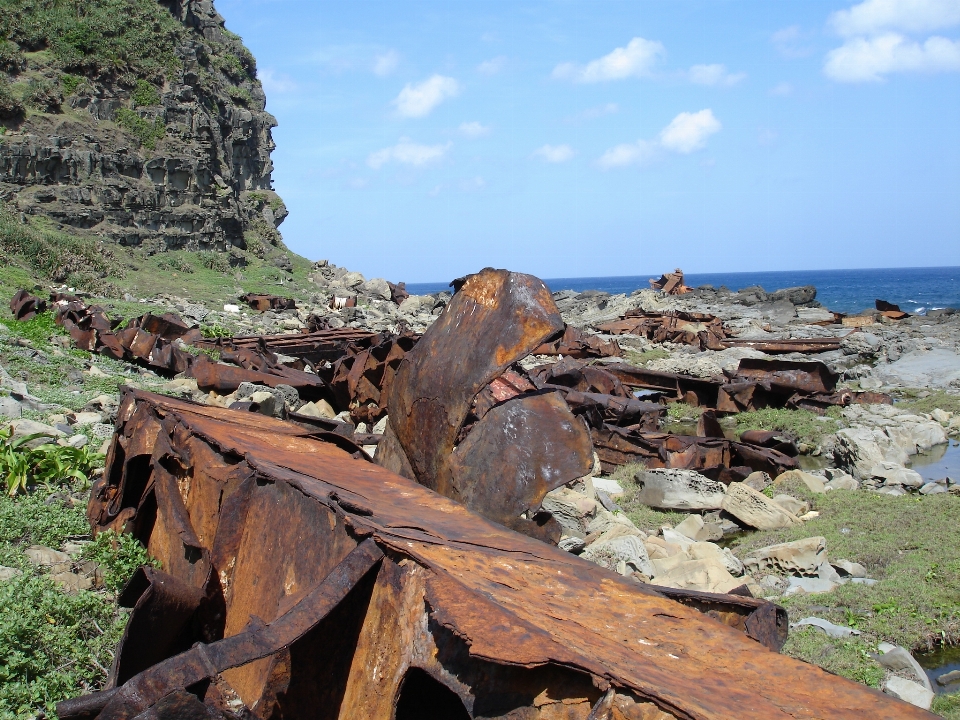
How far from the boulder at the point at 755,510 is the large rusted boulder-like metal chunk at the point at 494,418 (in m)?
3.62

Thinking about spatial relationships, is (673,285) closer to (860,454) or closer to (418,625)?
(860,454)

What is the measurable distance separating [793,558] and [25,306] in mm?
9947

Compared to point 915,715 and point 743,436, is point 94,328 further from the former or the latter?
point 915,715

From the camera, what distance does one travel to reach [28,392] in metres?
6.26

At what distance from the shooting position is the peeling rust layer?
4.77 ft

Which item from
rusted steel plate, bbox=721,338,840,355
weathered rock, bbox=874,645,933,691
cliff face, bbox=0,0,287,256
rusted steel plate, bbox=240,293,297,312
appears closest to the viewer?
weathered rock, bbox=874,645,933,691

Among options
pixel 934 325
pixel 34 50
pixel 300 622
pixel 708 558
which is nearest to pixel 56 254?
pixel 34 50

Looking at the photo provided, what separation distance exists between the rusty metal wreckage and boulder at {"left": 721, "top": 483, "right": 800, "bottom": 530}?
3.41 metres

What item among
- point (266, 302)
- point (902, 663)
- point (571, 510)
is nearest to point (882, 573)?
point (902, 663)

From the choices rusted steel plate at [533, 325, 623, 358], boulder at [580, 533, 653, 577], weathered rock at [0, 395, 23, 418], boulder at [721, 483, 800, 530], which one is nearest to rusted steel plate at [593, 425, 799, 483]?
boulder at [721, 483, 800, 530]

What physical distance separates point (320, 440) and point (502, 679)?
234 cm

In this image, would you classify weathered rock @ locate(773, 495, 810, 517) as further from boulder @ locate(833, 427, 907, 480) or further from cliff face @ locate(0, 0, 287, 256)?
cliff face @ locate(0, 0, 287, 256)

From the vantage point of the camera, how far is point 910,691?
11.7ft

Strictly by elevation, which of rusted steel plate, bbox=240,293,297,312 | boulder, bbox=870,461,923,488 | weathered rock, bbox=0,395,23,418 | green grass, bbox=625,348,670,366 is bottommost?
boulder, bbox=870,461,923,488
